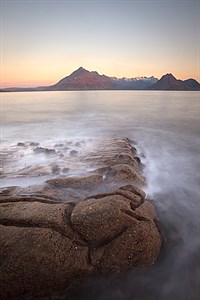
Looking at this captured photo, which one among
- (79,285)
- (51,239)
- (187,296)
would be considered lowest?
(187,296)

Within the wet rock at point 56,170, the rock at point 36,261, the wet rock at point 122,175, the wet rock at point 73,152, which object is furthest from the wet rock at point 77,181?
the wet rock at point 73,152

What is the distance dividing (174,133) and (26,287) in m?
18.1

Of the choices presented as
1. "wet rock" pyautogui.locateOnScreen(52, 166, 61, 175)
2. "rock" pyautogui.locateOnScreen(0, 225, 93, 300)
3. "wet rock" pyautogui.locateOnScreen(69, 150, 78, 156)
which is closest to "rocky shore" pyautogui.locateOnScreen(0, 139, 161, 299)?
"rock" pyautogui.locateOnScreen(0, 225, 93, 300)

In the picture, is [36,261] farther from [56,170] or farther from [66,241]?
[56,170]

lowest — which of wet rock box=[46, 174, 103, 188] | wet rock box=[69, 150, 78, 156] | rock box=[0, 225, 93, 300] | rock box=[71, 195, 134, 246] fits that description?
rock box=[0, 225, 93, 300]

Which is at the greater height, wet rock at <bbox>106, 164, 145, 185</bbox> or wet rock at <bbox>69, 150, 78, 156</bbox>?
wet rock at <bbox>69, 150, 78, 156</bbox>

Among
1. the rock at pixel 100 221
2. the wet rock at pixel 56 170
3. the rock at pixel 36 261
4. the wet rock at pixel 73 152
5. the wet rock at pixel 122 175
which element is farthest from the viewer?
the wet rock at pixel 73 152

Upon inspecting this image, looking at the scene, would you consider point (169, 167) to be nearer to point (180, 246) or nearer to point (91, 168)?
point (91, 168)

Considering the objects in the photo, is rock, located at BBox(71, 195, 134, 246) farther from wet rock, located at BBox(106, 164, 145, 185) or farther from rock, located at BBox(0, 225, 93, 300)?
wet rock, located at BBox(106, 164, 145, 185)

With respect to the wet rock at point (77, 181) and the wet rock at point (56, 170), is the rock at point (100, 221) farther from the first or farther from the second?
the wet rock at point (56, 170)

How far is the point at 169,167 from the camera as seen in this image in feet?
36.4

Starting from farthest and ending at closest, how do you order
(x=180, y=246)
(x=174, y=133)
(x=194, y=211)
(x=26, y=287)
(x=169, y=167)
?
(x=174, y=133) → (x=169, y=167) → (x=194, y=211) → (x=180, y=246) → (x=26, y=287)

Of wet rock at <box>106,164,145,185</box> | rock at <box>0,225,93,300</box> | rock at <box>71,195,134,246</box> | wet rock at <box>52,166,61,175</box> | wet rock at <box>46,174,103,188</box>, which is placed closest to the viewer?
rock at <box>0,225,93,300</box>

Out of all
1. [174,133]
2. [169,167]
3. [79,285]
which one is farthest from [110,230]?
[174,133]
